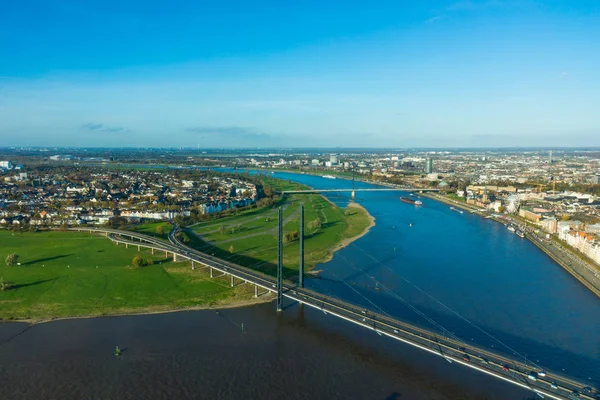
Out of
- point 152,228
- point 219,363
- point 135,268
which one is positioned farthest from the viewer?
point 152,228

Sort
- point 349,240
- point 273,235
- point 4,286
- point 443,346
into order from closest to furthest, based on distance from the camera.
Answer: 1. point 443,346
2. point 4,286
3. point 349,240
4. point 273,235

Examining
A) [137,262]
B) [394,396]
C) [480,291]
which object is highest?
[137,262]

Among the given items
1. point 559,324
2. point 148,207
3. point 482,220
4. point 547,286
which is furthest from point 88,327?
point 482,220

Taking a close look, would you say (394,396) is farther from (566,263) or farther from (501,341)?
(566,263)

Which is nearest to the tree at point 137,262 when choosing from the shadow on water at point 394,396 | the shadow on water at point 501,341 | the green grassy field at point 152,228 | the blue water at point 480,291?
the green grassy field at point 152,228

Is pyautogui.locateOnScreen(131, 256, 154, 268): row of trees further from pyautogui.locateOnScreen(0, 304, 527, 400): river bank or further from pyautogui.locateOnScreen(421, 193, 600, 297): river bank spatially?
pyautogui.locateOnScreen(421, 193, 600, 297): river bank

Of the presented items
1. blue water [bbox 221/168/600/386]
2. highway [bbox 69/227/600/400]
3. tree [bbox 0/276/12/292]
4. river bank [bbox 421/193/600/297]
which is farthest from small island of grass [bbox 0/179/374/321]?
river bank [bbox 421/193/600/297]

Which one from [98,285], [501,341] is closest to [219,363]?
[98,285]
